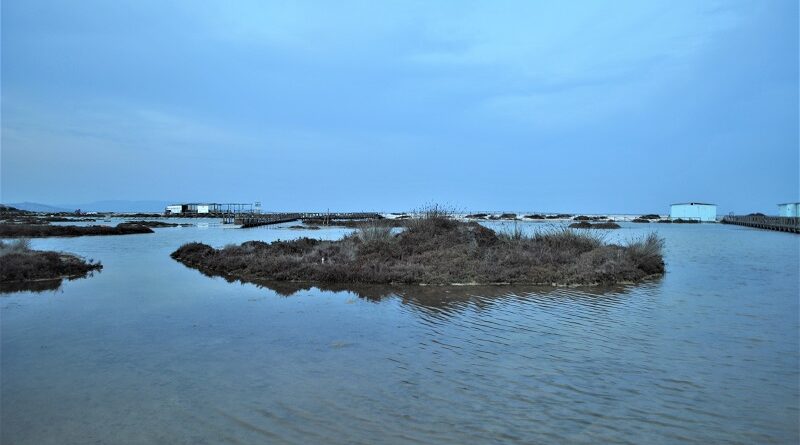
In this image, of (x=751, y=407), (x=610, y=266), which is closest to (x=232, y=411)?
(x=751, y=407)

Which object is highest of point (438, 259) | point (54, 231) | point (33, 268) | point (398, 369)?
point (54, 231)

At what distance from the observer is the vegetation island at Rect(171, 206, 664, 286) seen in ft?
→ 56.6

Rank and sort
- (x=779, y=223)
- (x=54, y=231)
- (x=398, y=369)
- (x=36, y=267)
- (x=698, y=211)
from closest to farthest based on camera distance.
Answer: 1. (x=398, y=369)
2. (x=36, y=267)
3. (x=54, y=231)
4. (x=779, y=223)
5. (x=698, y=211)

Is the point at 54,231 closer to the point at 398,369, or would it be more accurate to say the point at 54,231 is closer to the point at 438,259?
the point at 438,259

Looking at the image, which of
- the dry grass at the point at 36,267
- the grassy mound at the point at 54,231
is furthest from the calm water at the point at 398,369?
the grassy mound at the point at 54,231

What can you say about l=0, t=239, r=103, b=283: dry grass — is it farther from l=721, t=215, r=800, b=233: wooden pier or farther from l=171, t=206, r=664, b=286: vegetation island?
l=721, t=215, r=800, b=233: wooden pier

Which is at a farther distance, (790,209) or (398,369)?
(790,209)

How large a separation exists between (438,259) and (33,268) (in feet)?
48.0

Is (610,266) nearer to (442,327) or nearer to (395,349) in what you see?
(442,327)

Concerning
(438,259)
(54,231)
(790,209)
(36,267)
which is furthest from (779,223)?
(54,231)

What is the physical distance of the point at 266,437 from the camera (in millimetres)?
5262

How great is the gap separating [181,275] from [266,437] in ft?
50.3

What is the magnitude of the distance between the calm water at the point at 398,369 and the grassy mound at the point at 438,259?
326 cm

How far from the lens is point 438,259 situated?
20.0 meters
